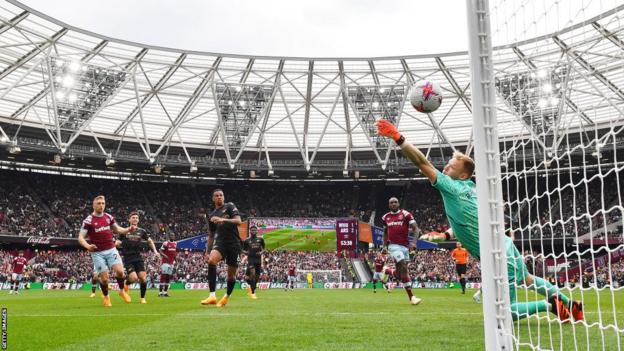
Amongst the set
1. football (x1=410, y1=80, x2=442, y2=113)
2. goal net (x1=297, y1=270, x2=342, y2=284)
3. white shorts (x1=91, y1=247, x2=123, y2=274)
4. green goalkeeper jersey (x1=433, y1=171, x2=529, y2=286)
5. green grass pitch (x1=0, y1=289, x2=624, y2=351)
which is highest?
football (x1=410, y1=80, x2=442, y2=113)

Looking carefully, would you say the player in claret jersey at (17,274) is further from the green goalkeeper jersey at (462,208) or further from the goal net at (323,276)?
the green goalkeeper jersey at (462,208)

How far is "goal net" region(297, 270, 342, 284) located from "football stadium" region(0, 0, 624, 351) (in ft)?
0.68

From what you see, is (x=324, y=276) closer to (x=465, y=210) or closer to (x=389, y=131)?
(x=465, y=210)

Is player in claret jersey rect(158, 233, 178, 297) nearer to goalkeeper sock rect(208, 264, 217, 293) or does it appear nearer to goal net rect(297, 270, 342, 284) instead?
goalkeeper sock rect(208, 264, 217, 293)

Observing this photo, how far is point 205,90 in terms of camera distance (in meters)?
34.2

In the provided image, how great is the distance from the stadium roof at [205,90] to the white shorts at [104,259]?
61.6 ft

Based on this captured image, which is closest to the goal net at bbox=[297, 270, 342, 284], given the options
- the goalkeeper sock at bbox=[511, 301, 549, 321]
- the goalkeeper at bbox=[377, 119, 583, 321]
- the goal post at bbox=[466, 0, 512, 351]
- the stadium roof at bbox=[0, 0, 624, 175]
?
the stadium roof at bbox=[0, 0, 624, 175]

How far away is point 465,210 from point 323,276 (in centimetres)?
3110

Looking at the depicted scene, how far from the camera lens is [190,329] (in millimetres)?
6680

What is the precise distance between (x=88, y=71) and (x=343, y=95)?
50.1ft

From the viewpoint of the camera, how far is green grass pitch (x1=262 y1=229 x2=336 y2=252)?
41188mm

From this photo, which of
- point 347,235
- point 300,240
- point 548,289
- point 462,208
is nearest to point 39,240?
point 300,240

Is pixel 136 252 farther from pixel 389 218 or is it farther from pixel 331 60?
pixel 331 60

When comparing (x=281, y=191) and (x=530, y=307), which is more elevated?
(x=281, y=191)
